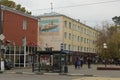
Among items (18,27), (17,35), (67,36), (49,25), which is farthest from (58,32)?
(17,35)

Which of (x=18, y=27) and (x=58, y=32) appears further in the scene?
(x=58, y=32)

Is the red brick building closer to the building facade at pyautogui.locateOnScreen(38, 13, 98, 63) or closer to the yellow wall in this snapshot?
the building facade at pyautogui.locateOnScreen(38, 13, 98, 63)

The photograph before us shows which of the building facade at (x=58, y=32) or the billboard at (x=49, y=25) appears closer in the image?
the building facade at (x=58, y=32)

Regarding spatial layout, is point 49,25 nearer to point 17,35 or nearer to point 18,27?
point 18,27

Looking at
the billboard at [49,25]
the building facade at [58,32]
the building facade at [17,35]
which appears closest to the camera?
the building facade at [17,35]

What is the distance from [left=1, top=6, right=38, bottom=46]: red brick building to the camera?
51578 millimetres

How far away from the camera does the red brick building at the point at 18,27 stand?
169 ft

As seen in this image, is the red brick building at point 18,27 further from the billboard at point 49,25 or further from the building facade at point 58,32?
the billboard at point 49,25

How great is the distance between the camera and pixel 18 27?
5469 cm

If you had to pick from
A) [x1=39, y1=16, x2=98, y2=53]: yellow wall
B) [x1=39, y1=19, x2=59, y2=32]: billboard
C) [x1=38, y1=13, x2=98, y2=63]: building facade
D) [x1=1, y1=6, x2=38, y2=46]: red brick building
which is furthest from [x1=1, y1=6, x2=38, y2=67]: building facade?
[x1=39, y1=19, x2=59, y2=32]: billboard

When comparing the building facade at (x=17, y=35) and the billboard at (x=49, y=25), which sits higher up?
the billboard at (x=49, y=25)

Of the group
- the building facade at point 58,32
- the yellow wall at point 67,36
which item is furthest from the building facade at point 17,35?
the yellow wall at point 67,36

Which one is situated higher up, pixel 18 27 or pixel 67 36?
pixel 67 36

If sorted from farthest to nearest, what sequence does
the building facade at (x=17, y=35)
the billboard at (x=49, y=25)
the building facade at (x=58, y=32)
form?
the billboard at (x=49, y=25)
the building facade at (x=58, y=32)
the building facade at (x=17, y=35)
